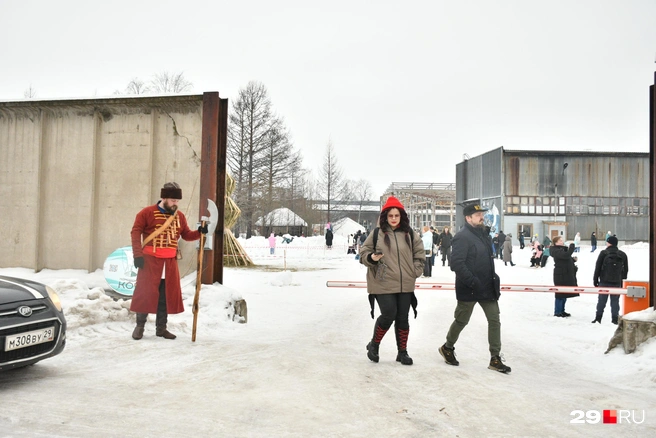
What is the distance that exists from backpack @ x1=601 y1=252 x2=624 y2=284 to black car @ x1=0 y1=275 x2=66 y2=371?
8571 mm

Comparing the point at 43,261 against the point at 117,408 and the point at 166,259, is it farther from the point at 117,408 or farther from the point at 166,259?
the point at 117,408

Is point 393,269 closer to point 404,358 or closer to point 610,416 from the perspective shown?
point 404,358

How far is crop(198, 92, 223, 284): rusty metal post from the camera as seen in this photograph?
8.25 metres

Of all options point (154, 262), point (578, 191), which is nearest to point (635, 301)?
point (154, 262)

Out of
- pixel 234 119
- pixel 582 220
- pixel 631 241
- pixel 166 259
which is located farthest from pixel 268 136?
pixel 166 259

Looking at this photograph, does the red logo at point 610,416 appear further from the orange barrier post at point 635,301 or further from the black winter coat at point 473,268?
the orange barrier post at point 635,301

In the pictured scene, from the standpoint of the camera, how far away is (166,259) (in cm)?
615

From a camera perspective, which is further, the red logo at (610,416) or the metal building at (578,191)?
the metal building at (578,191)

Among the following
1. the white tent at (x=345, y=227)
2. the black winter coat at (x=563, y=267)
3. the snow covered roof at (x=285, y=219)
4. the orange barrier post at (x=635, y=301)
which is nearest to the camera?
the orange barrier post at (x=635, y=301)

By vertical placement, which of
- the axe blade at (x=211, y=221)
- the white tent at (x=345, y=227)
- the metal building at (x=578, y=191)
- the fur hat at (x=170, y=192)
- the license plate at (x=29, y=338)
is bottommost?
the license plate at (x=29, y=338)

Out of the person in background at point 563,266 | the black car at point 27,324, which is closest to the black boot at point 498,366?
the black car at point 27,324

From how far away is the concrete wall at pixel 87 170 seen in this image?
872 centimetres

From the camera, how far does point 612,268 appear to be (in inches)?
363

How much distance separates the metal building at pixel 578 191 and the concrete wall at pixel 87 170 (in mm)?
37077
